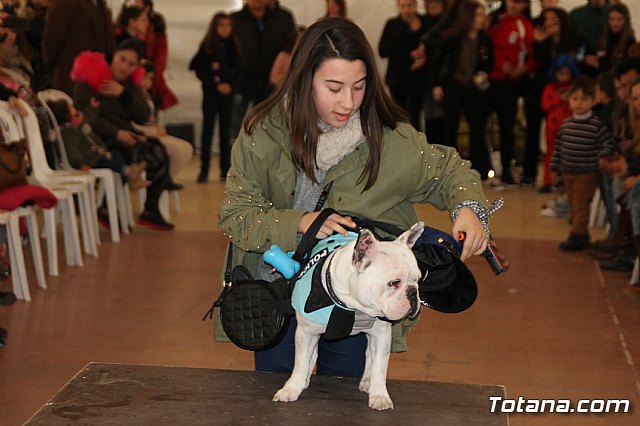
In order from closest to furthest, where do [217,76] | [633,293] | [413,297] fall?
[413,297], [633,293], [217,76]

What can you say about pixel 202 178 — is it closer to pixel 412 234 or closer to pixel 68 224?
pixel 68 224

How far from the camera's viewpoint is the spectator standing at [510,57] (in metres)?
10.5

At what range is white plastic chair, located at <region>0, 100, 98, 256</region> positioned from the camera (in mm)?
6898

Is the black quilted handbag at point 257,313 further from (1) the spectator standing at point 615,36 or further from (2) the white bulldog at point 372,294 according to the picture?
(1) the spectator standing at point 615,36

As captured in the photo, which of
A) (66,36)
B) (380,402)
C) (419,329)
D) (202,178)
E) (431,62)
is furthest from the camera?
(202,178)

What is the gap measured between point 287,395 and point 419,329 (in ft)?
10.3

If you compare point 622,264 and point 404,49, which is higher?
point 404,49

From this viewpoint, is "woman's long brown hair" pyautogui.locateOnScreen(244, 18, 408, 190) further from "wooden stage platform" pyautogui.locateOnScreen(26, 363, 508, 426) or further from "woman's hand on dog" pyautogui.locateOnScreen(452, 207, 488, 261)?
"wooden stage platform" pyautogui.locateOnScreen(26, 363, 508, 426)

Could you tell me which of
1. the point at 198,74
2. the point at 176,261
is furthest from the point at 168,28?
the point at 176,261

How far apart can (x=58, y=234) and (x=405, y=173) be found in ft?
18.7

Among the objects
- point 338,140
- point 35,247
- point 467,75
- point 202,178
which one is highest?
point 338,140

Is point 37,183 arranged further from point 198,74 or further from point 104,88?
point 198,74

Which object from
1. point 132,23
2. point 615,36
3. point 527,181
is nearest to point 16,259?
point 132,23

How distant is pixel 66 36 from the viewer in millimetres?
9445
